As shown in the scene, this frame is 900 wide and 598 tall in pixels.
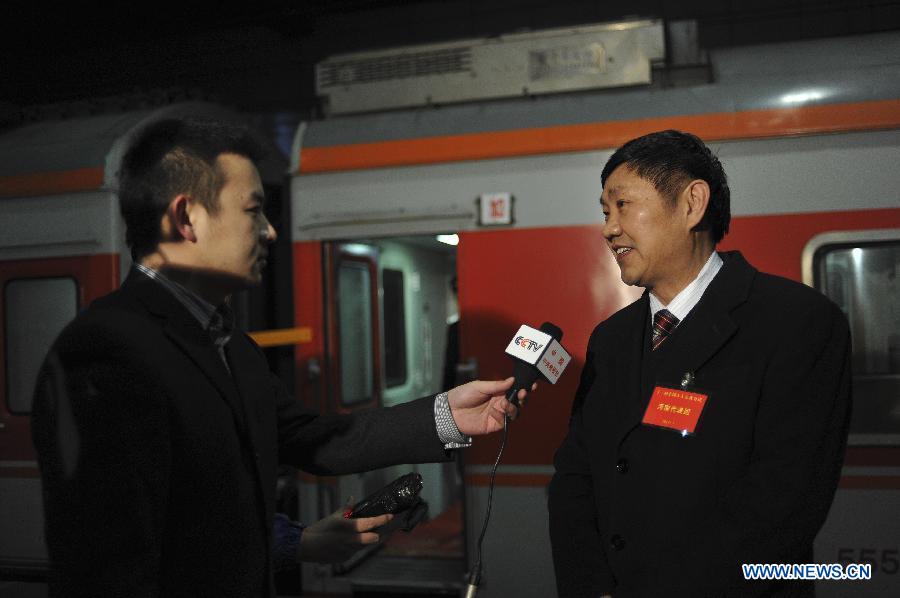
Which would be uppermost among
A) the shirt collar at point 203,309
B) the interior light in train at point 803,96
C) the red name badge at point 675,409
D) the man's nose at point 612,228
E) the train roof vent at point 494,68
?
the train roof vent at point 494,68

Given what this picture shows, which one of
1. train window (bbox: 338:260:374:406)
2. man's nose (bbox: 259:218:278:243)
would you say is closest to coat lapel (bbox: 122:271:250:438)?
man's nose (bbox: 259:218:278:243)

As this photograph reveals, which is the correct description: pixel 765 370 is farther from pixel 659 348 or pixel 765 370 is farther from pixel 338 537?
pixel 338 537

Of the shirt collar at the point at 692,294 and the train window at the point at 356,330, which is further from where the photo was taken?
the train window at the point at 356,330

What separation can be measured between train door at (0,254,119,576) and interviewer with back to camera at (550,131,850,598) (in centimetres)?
321

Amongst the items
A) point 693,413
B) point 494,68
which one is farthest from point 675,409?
point 494,68

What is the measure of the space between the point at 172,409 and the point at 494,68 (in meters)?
3.23

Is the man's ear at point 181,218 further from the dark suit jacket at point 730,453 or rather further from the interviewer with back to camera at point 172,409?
the dark suit jacket at point 730,453

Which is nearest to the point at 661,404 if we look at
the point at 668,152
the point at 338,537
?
the point at 668,152

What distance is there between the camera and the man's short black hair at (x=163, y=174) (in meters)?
1.58

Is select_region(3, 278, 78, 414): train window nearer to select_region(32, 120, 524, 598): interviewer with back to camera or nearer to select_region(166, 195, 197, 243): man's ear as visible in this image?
select_region(32, 120, 524, 598): interviewer with back to camera

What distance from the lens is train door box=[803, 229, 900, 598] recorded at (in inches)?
131

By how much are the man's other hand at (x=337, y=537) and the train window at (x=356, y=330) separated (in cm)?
289

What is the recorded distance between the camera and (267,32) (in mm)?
9133

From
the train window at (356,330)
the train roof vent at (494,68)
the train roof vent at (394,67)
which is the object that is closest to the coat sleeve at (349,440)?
the train roof vent at (494,68)
